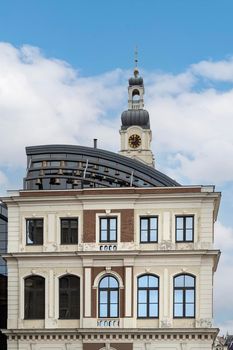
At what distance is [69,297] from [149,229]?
7.32 metres

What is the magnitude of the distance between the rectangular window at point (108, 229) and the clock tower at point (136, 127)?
383ft

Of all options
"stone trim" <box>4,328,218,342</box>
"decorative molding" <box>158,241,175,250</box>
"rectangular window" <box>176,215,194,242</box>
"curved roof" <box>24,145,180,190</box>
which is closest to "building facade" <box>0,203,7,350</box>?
"curved roof" <box>24,145,180,190</box>

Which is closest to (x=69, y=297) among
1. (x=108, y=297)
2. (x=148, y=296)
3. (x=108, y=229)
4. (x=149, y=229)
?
(x=108, y=297)

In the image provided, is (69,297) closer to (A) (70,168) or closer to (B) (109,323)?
(B) (109,323)

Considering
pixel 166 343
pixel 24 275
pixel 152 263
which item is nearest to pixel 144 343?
pixel 166 343

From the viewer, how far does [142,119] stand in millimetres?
187500

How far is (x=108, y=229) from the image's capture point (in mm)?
66688

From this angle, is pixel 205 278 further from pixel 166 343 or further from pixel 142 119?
pixel 142 119

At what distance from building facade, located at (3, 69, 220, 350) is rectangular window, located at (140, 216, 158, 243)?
0.07 metres

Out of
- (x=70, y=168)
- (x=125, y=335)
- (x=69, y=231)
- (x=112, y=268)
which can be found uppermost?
(x=70, y=168)

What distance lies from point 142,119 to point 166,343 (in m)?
125

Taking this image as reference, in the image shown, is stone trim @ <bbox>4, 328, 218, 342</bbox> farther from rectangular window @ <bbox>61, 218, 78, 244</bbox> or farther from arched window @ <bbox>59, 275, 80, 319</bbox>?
rectangular window @ <bbox>61, 218, 78, 244</bbox>

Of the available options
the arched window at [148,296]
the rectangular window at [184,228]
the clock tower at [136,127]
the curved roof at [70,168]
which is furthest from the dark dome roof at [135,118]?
the arched window at [148,296]

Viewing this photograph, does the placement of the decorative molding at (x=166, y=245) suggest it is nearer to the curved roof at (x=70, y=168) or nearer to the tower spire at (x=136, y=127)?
the curved roof at (x=70, y=168)
